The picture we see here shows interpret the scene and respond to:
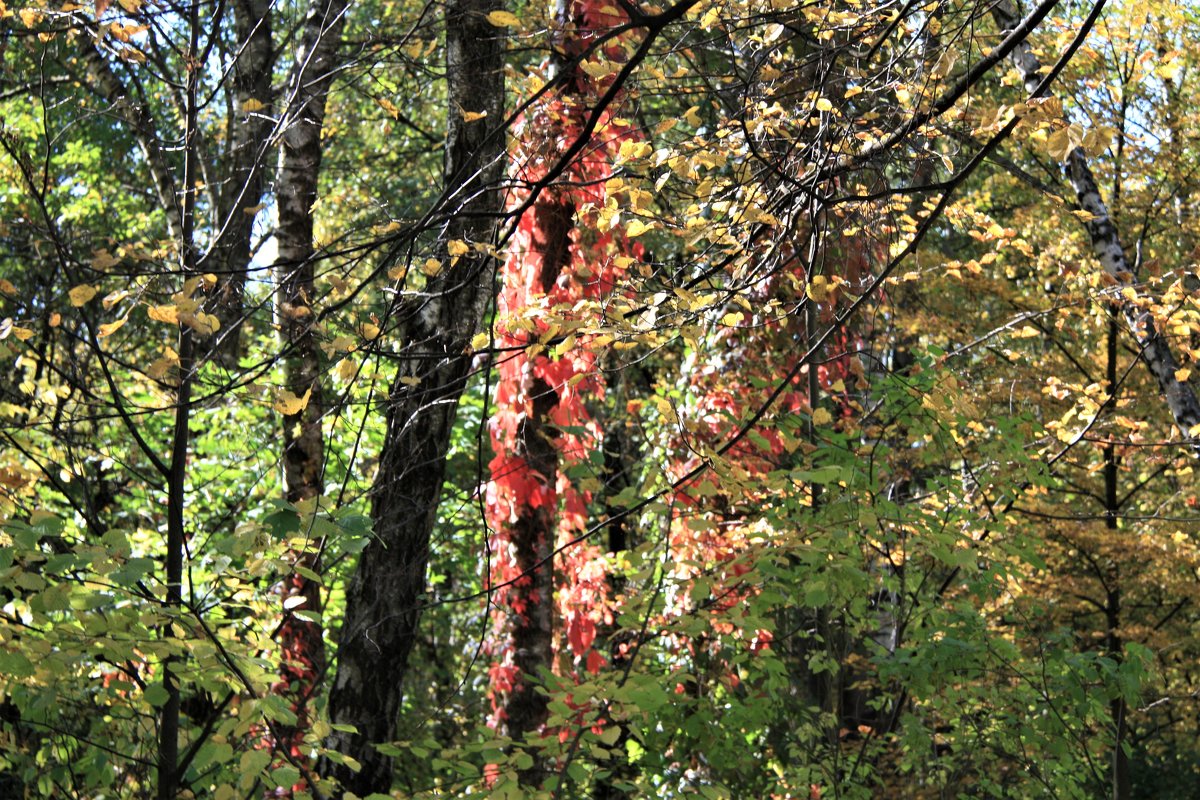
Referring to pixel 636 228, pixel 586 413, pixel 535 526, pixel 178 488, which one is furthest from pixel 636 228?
pixel 586 413

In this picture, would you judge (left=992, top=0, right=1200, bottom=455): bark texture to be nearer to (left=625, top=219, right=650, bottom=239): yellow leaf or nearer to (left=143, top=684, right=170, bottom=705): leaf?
(left=625, top=219, right=650, bottom=239): yellow leaf

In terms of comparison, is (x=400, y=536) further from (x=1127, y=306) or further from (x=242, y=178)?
(x=1127, y=306)

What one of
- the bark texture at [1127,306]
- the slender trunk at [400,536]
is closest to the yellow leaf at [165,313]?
the slender trunk at [400,536]

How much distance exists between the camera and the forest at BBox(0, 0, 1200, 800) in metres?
2.98

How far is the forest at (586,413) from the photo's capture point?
2.98 meters

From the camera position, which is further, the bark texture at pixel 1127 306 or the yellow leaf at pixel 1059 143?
the bark texture at pixel 1127 306

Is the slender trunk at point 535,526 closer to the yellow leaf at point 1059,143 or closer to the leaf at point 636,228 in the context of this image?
the leaf at point 636,228

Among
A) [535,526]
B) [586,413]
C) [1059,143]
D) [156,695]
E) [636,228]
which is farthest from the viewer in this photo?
[586,413]

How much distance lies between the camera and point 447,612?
41.3ft

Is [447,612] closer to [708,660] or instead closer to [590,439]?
[708,660]

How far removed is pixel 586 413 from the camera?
5.83 meters

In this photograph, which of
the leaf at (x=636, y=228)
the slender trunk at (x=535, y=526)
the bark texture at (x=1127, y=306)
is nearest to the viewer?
the leaf at (x=636, y=228)

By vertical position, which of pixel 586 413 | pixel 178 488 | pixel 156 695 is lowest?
pixel 156 695

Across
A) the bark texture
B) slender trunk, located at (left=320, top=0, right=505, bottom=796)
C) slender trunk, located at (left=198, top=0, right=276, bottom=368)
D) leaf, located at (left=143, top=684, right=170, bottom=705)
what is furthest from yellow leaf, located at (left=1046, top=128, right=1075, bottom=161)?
the bark texture
